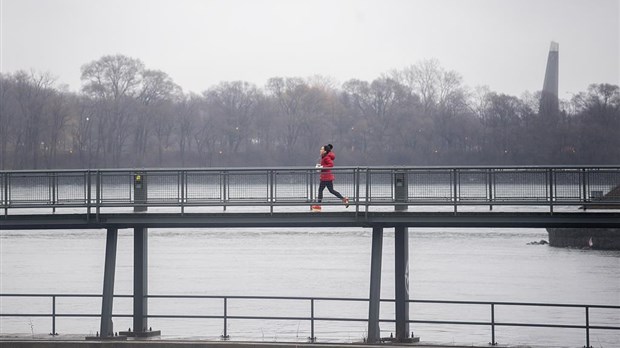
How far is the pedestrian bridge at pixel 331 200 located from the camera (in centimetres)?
3006

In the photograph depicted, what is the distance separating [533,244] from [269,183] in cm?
8132

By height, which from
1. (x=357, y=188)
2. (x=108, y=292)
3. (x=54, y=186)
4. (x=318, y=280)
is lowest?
(x=318, y=280)

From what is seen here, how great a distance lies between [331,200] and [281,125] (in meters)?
145

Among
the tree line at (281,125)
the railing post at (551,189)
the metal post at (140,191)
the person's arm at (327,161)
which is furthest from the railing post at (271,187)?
the tree line at (281,125)

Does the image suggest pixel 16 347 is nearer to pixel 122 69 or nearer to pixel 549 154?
pixel 549 154

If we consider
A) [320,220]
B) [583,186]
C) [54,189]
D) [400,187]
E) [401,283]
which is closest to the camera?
[320,220]

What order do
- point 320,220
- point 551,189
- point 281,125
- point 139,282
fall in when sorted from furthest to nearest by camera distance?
point 281,125 < point 139,282 < point 320,220 < point 551,189

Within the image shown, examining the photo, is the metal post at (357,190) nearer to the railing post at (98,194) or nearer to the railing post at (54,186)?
the railing post at (98,194)

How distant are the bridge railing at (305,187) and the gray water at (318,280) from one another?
6814 mm

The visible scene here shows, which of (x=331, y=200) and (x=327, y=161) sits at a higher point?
(x=327, y=161)

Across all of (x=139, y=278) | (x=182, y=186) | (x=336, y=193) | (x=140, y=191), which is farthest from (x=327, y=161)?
(x=139, y=278)

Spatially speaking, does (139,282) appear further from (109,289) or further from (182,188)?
(182,188)

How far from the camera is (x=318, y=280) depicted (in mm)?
81000

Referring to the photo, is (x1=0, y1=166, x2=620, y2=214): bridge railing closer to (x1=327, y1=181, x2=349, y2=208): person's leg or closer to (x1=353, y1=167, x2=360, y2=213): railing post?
(x1=353, y1=167, x2=360, y2=213): railing post
